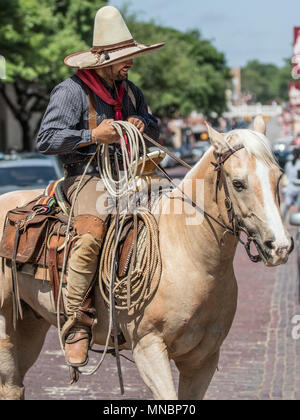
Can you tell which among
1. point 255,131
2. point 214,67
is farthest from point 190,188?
point 214,67

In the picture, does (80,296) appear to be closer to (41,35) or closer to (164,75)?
(41,35)

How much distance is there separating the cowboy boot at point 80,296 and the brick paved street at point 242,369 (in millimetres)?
2180

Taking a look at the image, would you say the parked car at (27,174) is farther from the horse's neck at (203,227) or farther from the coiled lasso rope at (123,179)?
the horse's neck at (203,227)

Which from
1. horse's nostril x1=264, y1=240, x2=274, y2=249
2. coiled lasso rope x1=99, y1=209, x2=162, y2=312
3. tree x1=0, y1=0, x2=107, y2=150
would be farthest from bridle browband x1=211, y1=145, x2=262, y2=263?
tree x1=0, y1=0, x2=107, y2=150

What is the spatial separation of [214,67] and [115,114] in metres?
98.1

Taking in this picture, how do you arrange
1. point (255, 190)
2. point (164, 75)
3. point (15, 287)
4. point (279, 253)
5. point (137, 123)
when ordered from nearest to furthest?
point (279, 253)
point (255, 190)
point (137, 123)
point (15, 287)
point (164, 75)

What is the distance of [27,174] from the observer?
13.9 metres

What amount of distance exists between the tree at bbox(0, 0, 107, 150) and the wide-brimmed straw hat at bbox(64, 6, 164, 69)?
19551mm

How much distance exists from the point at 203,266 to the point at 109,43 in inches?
62.4

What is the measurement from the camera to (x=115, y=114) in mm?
4898

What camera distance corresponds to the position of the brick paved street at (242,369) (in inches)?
269

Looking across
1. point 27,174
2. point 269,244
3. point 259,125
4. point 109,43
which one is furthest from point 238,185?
point 27,174

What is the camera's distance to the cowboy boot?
4547mm

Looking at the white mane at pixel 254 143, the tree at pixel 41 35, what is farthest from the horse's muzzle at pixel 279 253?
the tree at pixel 41 35
